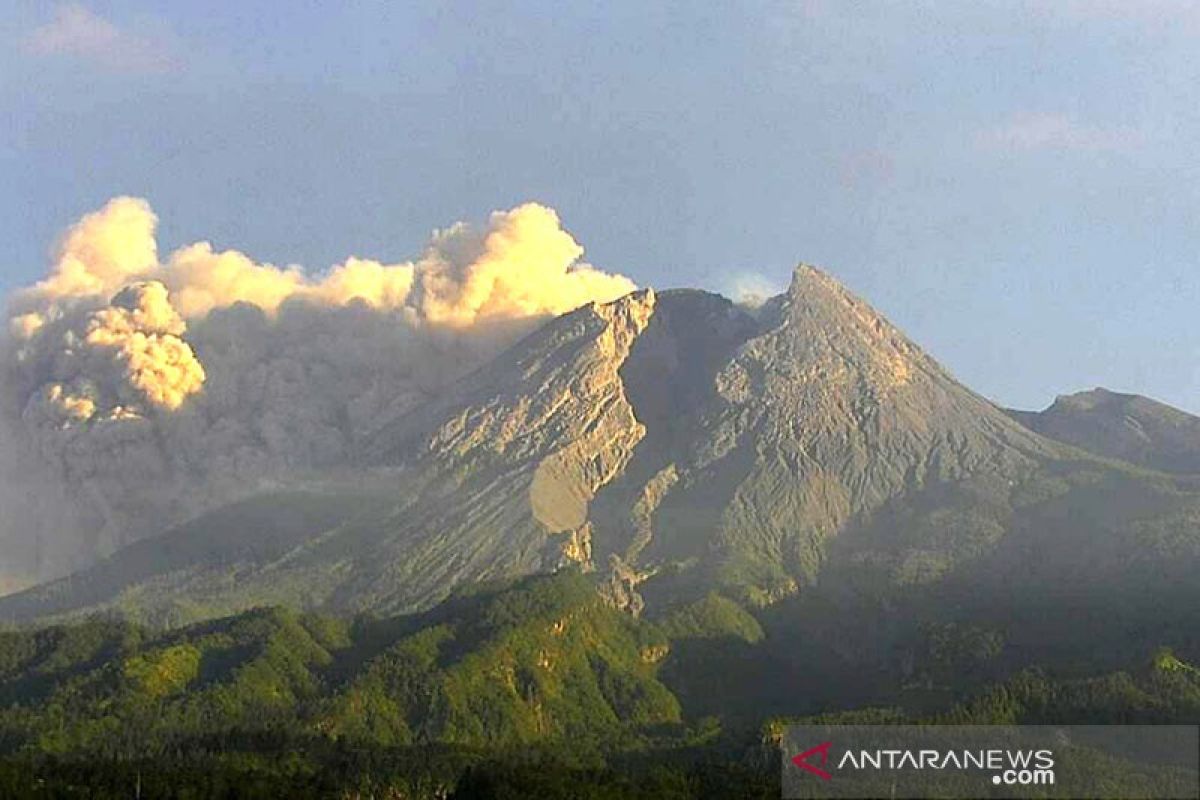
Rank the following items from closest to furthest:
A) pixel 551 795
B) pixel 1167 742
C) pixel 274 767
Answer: pixel 551 795, pixel 1167 742, pixel 274 767

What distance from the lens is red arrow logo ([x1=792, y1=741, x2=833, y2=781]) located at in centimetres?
12272

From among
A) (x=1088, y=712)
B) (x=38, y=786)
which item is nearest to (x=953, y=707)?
(x=1088, y=712)

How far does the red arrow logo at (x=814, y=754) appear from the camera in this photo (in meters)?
123

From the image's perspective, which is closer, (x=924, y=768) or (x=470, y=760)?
(x=924, y=768)

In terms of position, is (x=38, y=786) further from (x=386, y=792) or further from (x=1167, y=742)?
(x=1167, y=742)

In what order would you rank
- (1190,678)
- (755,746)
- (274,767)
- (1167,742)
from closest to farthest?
(1167,742), (274,767), (755,746), (1190,678)

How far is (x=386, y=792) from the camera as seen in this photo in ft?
474

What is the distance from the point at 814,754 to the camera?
137000 mm

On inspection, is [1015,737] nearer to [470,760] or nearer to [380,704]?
[470,760]

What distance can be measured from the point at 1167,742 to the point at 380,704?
90.6 meters

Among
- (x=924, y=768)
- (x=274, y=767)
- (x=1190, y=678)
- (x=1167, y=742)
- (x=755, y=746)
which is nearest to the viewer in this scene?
(x=924, y=768)

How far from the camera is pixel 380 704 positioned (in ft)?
652

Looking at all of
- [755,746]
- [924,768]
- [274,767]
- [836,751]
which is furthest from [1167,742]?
[274,767]

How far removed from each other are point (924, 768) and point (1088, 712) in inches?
2849
